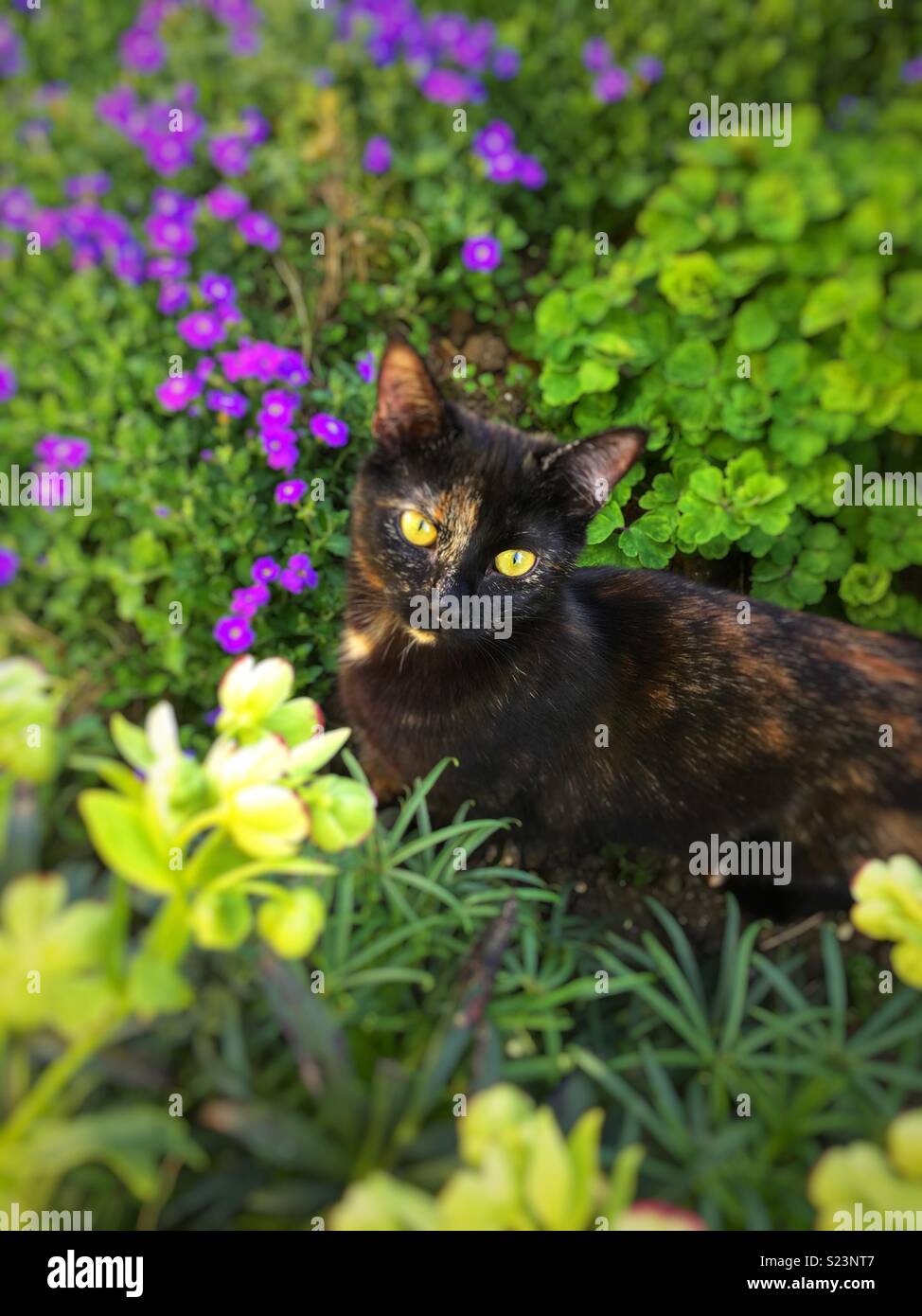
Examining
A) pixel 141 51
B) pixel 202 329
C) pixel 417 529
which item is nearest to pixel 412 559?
pixel 417 529

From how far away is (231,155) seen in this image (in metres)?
1.97

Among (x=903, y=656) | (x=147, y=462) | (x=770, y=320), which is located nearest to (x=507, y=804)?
(x=903, y=656)

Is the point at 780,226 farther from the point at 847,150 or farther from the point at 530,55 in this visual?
the point at 530,55

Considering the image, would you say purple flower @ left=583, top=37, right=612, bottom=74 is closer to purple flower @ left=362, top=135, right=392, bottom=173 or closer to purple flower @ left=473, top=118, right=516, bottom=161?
purple flower @ left=473, top=118, right=516, bottom=161

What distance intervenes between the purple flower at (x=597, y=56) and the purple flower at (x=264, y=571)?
1.43 m

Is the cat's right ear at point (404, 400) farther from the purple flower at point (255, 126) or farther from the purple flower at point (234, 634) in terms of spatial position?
the purple flower at point (255, 126)

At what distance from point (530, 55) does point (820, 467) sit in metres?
1.44

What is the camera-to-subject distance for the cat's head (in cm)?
126

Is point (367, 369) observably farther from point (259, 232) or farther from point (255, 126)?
point (255, 126)

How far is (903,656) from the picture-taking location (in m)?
1.29

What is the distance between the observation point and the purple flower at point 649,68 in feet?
6.03

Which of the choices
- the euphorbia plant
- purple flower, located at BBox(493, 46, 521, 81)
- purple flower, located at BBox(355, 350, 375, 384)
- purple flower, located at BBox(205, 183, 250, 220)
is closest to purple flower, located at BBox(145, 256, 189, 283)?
purple flower, located at BBox(205, 183, 250, 220)

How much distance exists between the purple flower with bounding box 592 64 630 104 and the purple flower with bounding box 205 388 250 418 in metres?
1.10

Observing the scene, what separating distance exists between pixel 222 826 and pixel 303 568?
35.3 inches
